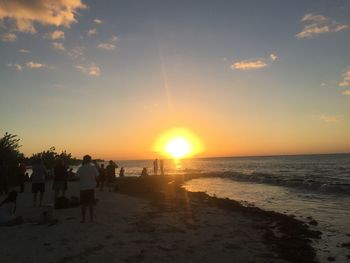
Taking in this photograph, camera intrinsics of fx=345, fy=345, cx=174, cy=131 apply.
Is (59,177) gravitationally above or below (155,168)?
below

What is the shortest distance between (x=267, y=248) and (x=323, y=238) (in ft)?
9.96

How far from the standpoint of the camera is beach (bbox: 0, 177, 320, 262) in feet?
26.8

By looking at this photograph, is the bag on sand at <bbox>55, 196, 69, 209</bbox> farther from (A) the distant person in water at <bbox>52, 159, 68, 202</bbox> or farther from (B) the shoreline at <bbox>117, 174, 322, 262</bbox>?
(B) the shoreline at <bbox>117, 174, 322, 262</bbox>

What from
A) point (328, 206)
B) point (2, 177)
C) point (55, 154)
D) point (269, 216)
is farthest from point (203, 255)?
point (55, 154)

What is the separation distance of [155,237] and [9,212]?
16.3 feet

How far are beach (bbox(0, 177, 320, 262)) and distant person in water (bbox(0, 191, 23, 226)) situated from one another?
1.11 ft

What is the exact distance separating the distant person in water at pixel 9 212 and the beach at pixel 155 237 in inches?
13.3

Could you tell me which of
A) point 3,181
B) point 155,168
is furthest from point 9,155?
point 155,168

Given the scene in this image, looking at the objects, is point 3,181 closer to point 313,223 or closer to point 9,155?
point 9,155

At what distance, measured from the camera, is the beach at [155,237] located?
818 cm

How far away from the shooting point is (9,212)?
437 inches

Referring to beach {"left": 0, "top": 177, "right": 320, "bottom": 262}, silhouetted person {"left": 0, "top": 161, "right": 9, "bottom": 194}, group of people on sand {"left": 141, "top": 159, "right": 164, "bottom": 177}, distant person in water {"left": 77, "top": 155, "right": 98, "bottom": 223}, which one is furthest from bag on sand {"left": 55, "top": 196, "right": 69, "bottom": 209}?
group of people on sand {"left": 141, "top": 159, "right": 164, "bottom": 177}

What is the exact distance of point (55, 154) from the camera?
47.4 m

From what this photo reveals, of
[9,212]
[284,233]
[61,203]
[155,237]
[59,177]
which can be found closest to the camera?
[155,237]
